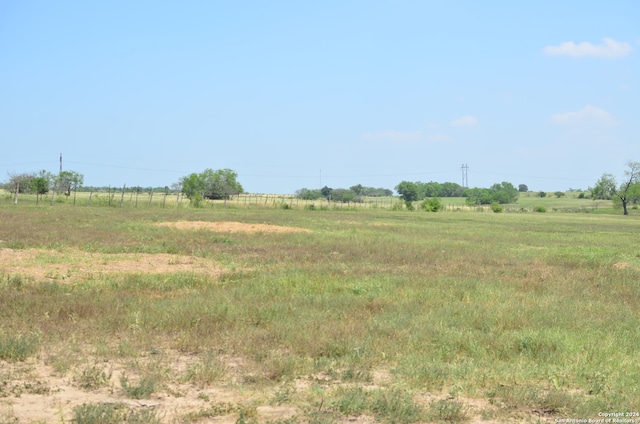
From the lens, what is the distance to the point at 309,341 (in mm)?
9055

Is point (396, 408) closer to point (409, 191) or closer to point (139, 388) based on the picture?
point (139, 388)

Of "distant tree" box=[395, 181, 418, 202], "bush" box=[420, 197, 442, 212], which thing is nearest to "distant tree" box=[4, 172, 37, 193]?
"bush" box=[420, 197, 442, 212]

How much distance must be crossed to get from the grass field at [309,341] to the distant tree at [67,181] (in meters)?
82.9

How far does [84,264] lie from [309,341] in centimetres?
1081

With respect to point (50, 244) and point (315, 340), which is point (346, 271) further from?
point (50, 244)

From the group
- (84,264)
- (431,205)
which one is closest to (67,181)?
(431,205)

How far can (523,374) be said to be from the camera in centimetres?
790

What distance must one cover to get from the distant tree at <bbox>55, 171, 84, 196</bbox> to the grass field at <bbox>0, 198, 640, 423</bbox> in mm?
82888

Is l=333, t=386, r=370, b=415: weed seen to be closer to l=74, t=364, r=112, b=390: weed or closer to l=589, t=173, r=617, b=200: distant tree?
l=74, t=364, r=112, b=390: weed

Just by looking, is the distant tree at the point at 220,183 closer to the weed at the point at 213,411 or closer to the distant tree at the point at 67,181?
the distant tree at the point at 67,181

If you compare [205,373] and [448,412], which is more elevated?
[205,373]

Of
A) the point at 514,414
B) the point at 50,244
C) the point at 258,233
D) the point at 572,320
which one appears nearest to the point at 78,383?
the point at 514,414

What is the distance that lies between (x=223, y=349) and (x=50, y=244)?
15.7 meters

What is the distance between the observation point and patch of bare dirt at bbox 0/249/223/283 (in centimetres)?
1544
